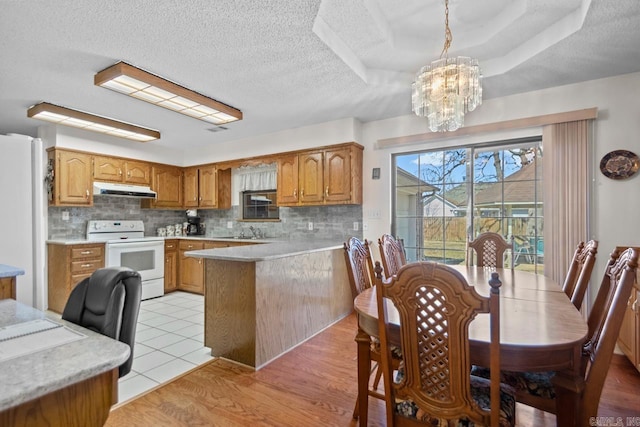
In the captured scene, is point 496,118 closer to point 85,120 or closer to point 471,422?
point 471,422

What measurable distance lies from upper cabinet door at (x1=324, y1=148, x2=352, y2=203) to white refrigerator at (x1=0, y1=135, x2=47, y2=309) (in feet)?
9.30

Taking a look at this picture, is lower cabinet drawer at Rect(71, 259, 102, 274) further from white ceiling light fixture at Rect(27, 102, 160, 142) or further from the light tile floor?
white ceiling light fixture at Rect(27, 102, 160, 142)

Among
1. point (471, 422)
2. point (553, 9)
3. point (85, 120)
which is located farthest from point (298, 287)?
point (85, 120)

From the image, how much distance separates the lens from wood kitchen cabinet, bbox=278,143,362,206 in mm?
3957

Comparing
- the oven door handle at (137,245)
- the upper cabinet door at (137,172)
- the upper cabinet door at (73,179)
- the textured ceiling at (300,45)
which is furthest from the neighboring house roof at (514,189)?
the upper cabinet door at (73,179)

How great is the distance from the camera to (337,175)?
402 centimetres

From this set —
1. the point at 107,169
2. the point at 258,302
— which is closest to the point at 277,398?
the point at 258,302

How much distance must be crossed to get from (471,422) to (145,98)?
3.61 metres

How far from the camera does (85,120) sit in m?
3.75

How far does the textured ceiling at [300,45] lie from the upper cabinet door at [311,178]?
0.97 meters

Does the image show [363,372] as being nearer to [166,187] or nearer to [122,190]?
[122,190]

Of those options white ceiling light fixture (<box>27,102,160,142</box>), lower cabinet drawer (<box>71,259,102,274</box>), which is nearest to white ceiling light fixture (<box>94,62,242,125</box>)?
white ceiling light fixture (<box>27,102,160,142</box>)

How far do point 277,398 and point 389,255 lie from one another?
1.32 m

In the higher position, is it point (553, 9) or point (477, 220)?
point (553, 9)
